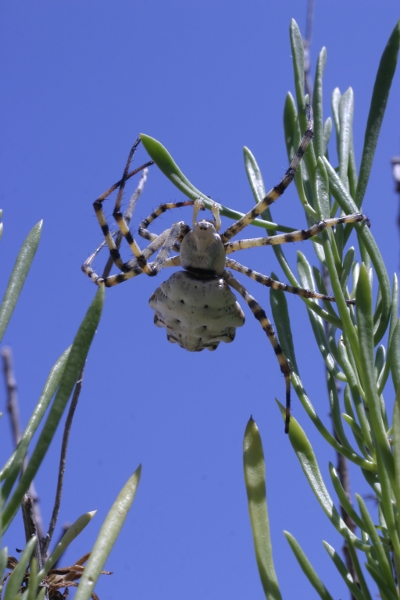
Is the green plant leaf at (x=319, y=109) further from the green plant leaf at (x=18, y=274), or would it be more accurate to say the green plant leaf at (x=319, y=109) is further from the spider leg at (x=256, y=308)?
the spider leg at (x=256, y=308)

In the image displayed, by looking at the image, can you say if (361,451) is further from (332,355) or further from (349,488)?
(349,488)

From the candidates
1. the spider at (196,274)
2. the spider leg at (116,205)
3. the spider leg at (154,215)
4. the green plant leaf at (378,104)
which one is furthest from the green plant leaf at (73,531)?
the spider leg at (154,215)

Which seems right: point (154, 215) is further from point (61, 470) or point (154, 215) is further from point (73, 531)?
point (73, 531)

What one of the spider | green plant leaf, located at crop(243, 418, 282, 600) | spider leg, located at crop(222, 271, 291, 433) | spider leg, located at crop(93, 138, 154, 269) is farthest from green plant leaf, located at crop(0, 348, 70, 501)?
spider leg, located at crop(222, 271, 291, 433)

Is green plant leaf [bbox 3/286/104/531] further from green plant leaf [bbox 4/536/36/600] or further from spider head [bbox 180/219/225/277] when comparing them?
spider head [bbox 180/219/225/277]

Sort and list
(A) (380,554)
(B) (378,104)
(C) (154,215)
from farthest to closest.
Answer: (C) (154,215) < (B) (378,104) < (A) (380,554)

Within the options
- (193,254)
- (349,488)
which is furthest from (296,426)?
(193,254)

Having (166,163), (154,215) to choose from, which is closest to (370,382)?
(166,163)
